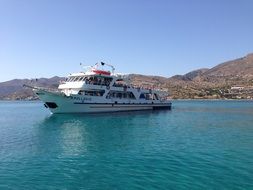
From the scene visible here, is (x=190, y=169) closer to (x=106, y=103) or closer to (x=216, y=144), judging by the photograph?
(x=216, y=144)

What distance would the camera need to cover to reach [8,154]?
76.7 ft

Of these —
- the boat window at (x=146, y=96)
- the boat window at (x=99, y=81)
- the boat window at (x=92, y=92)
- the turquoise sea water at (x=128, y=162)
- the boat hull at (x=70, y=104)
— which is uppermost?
the boat window at (x=99, y=81)

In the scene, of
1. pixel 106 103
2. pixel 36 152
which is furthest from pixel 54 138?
pixel 106 103

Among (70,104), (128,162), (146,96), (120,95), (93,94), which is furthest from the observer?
(146,96)

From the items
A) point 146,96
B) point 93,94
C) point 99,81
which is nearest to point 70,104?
point 93,94

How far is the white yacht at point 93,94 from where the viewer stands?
56.4 m

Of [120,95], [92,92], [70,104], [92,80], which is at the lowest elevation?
[70,104]

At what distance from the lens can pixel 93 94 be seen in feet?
196

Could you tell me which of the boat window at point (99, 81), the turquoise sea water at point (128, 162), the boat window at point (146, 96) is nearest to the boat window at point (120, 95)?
the boat window at point (99, 81)

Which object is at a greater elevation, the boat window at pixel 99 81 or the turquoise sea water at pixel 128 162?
the boat window at pixel 99 81

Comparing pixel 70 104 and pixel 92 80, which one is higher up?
pixel 92 80

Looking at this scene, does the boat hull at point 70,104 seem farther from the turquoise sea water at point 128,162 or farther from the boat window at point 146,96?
the turquoise sea water at point 128,162

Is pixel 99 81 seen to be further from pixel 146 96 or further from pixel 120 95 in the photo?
pixel 146 96

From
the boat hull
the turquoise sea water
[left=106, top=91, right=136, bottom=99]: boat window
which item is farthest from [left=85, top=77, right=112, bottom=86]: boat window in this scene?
the turquoise sea water
